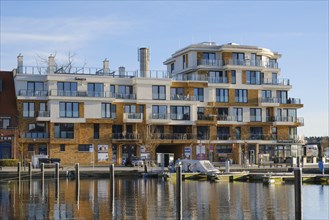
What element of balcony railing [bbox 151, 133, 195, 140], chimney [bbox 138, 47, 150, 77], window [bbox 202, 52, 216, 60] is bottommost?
balcony railing [bbox 151, 133, 195, 140]

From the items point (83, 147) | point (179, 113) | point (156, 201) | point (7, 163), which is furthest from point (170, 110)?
point (156, 201)

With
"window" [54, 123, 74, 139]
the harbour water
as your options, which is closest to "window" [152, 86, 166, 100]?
"window" [54, 123, 74, 139]

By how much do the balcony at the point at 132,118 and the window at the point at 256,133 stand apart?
17.3 m

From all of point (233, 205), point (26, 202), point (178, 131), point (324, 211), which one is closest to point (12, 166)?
point (178, 131)

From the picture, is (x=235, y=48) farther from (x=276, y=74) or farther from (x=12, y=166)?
(x=12, y=166)

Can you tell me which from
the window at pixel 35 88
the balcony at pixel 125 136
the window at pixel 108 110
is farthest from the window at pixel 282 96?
the window at pixel 35 88

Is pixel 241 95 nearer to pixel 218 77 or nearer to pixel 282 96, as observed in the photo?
pixel 218 77

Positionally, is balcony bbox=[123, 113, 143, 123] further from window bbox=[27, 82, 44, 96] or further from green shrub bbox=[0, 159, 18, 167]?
green shrub bbox=[0, 159, 18, 167]

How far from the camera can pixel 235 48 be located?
92750 mm

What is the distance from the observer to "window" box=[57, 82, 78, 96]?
8225 centimetres

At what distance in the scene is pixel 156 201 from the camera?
43469 millimetres

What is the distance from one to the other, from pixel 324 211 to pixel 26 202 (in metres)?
19.2

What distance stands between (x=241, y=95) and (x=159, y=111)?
43.5 ft

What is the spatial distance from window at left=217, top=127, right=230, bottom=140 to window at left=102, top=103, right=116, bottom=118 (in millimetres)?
15687
